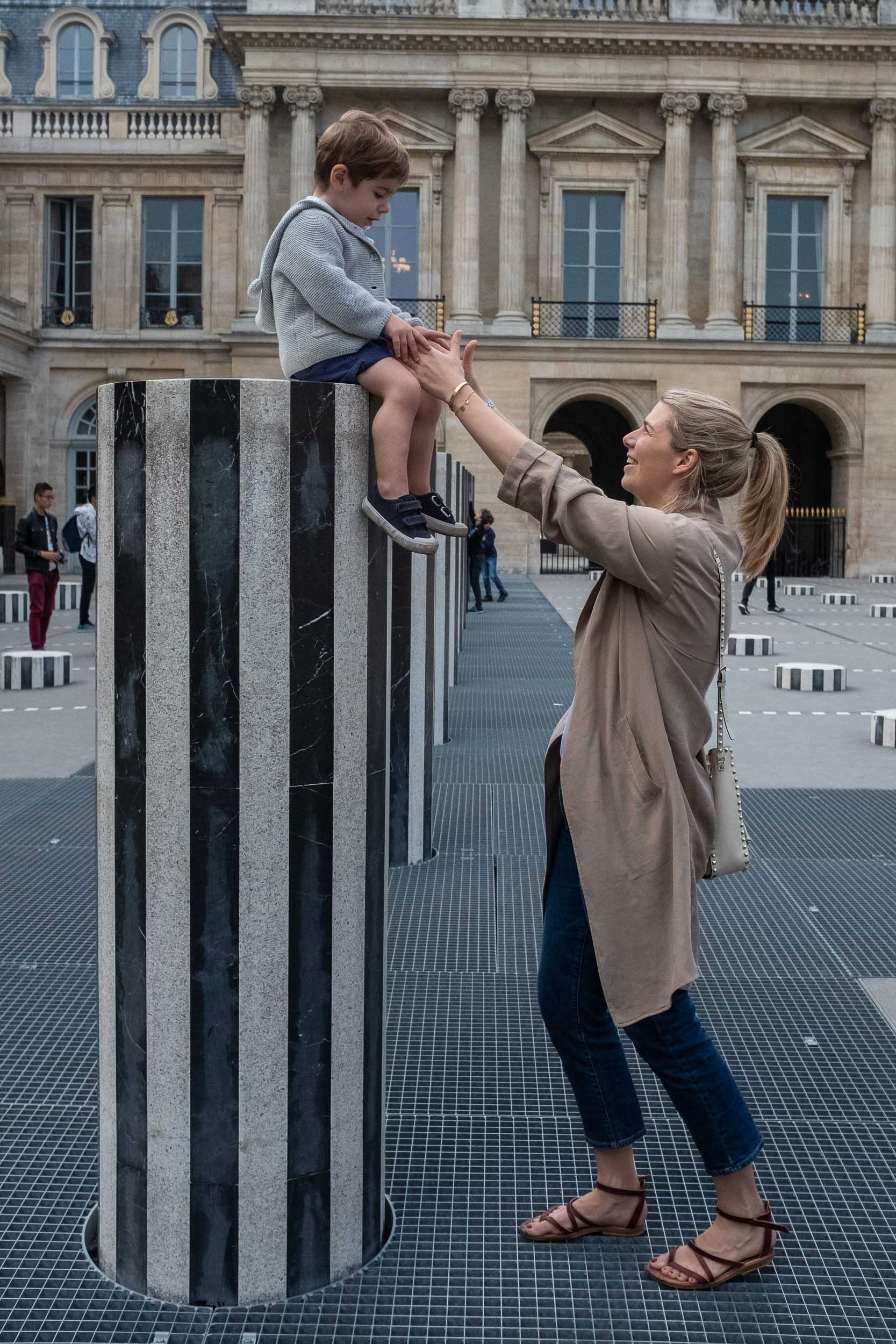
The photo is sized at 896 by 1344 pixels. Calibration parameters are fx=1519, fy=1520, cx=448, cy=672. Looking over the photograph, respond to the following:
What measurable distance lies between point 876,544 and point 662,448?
39603 millimetres

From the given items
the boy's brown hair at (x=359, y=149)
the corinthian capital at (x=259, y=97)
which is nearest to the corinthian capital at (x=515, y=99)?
the corinthian capital at (x=259, y=97)

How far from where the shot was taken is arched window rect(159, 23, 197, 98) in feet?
149

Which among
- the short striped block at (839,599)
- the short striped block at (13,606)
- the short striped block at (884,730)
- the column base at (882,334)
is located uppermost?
the column base at (882,334)

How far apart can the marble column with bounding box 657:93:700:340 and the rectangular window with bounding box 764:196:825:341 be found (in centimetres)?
266

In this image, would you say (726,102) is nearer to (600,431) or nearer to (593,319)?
(593,319)

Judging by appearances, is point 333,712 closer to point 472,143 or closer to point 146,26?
point 472,143

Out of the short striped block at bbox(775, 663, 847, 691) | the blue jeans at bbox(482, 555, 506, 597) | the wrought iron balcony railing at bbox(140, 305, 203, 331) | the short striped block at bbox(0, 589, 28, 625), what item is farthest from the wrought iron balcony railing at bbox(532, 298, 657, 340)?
the short striped block at bbox(775, 663, 847, 691)

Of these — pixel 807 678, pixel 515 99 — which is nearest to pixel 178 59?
pixel 515 99

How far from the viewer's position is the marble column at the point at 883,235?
40906 millimetres

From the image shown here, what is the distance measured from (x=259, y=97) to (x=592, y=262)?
9953 millimetres

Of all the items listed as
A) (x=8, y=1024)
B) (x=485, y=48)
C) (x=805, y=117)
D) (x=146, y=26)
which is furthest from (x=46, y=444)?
(x=8, y=1024)

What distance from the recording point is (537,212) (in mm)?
41625

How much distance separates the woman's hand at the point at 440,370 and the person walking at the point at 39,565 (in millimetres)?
12762

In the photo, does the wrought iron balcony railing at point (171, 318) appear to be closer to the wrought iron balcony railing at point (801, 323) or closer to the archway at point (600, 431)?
the archway at point (600, 431)
